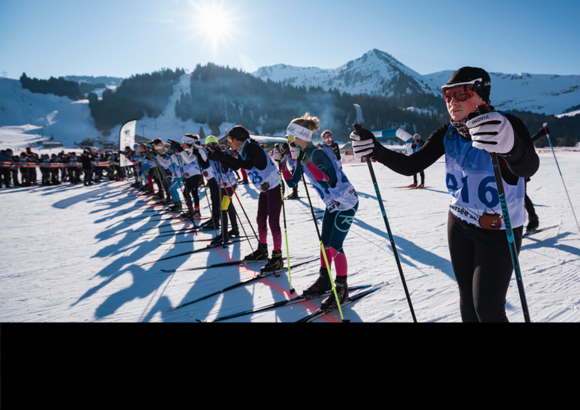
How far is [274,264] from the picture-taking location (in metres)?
4.40

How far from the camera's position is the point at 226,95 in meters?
110

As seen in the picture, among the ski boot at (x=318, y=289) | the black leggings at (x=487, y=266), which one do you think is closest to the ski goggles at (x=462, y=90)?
the black leggings at (x=487, y=266)

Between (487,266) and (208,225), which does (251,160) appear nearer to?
(487,266)

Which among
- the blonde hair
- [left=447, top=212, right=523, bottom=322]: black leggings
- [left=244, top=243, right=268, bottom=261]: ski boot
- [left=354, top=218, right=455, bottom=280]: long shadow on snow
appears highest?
the blonde hair

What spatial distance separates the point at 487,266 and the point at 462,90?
99cm

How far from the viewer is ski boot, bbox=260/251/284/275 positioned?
431 centimetres

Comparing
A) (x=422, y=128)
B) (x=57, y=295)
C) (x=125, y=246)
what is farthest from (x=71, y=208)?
(x=422, y=128)

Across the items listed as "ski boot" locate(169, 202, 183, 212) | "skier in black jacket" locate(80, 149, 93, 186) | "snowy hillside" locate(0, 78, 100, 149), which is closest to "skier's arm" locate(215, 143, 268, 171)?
"ski boot" locate(169, 202, 183, 212)

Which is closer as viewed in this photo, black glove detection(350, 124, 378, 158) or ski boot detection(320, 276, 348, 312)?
black glove detection(350, 124, 378, 158)

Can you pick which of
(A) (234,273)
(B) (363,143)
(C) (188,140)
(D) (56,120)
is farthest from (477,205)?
(D) (56,120)

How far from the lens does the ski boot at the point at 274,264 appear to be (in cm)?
431

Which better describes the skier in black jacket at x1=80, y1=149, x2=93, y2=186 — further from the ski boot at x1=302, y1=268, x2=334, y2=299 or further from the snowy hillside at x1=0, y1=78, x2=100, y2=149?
the snowy hillside at x1=0, y1=78, x2=100, y2=149

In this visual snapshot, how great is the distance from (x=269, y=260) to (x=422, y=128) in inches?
4351
